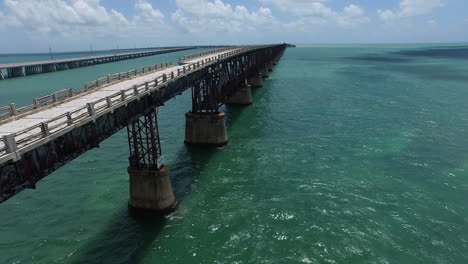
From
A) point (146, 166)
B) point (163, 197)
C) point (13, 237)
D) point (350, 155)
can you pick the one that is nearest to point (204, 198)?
point (163, 197)

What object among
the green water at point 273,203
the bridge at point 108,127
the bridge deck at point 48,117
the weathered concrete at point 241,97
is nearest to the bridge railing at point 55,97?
the bridge at point 108,127

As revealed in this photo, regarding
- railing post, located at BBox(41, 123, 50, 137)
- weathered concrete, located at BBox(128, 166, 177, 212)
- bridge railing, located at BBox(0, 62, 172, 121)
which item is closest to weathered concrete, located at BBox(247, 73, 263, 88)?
bridge railing, located at BBox(0, 62, 172, 121)

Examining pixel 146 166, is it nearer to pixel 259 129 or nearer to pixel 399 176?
pixel 399 176

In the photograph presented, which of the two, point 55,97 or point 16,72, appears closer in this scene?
point 55,97

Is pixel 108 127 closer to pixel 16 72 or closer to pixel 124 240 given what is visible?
pixel 124 240

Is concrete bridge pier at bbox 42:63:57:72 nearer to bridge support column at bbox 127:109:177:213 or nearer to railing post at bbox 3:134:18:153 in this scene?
bridge support column at bbox 127:109:177:213

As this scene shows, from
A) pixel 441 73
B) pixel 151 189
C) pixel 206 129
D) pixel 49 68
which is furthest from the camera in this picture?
pixel 49 68

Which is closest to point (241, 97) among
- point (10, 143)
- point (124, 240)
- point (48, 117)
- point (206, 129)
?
point (206, 129)
